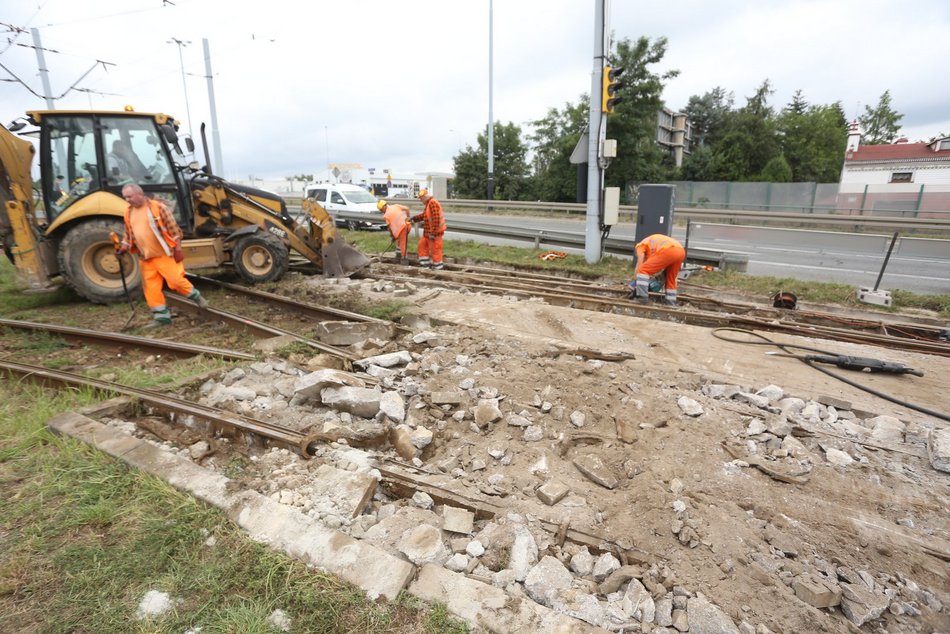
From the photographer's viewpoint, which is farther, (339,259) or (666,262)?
(339,259)

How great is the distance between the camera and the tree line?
3005cm

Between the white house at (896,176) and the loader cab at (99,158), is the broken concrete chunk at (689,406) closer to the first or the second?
the loader cab at (99,158)

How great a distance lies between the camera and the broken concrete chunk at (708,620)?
91.0 inches

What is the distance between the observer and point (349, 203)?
1769 centimetres

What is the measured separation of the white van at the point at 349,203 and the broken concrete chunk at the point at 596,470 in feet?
47.9

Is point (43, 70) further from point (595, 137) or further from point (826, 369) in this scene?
point (826, 369)

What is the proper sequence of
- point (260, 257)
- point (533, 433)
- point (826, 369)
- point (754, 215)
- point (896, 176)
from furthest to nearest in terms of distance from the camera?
point (896, 176), point (754, 215), point (260, 257), point (826, 369), point (533, 433)

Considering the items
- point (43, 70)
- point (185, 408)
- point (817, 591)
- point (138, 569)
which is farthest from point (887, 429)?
point (43, 70)

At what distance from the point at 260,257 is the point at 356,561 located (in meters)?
7.56

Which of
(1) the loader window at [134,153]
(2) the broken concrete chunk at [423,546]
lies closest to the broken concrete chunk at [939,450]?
(2) the broken concrete chunk at [423,546]

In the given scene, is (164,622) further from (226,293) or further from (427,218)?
(427,218)

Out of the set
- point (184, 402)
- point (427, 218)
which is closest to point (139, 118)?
point (427, 218)

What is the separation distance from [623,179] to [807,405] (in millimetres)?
30963

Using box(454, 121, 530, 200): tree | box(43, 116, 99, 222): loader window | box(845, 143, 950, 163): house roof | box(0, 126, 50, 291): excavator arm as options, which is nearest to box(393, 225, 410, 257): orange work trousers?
box(43, 116, 99, 222): loader window
